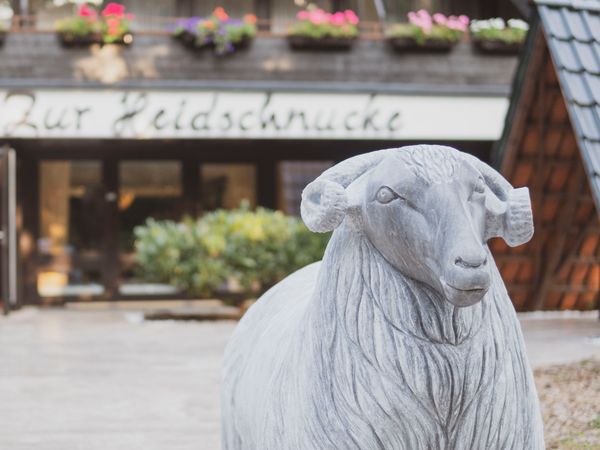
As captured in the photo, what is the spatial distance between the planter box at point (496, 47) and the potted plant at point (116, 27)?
18.7 feet

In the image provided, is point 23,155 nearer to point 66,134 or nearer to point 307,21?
point 66,134

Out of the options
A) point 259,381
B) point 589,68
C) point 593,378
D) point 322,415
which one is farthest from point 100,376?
point 322,415

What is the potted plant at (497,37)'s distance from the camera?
1764cm

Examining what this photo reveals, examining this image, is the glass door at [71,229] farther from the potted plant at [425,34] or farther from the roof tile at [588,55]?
the roof tile at [588,55]

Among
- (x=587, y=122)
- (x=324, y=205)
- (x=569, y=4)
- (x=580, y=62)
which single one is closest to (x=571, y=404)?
(x=587, y=122)

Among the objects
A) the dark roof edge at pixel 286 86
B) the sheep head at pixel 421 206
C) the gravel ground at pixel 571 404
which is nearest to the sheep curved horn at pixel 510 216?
the sheep head at pixel 421 206

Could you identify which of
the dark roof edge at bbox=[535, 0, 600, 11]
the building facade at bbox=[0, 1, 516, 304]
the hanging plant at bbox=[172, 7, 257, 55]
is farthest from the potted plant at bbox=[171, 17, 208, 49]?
the dark roof edge at bbox=[535, 0, 600, 11]


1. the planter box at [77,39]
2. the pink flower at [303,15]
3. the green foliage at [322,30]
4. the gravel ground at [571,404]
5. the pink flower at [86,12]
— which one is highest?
the pink flower at [303,15]

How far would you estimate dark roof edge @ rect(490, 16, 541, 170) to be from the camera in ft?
25.5

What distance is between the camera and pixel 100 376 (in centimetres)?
912

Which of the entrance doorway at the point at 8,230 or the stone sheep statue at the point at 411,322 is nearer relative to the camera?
the stone sheep statue at the point at 411,322

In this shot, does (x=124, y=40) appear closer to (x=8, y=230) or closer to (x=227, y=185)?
(x=227, y=185)

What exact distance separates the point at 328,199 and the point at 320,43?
15.4 meters

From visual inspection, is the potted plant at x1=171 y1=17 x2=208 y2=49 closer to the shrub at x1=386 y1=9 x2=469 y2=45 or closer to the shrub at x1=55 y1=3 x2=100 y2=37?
the shrub at x1=55 y1=3 x2=100 y2=37
